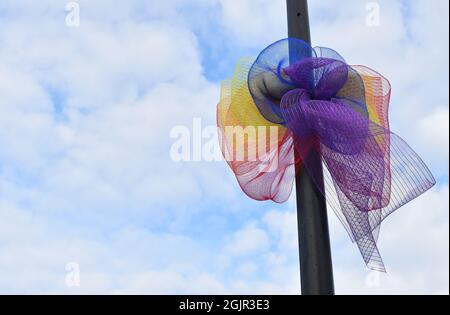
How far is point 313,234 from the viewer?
276 centimetres

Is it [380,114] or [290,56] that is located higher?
[290,56]

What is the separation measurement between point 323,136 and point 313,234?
0.47 metres

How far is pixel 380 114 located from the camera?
3.19 m

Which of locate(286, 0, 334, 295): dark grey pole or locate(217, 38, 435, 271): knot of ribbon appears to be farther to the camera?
locate(217, 38, 435, 271): knot of ribbon

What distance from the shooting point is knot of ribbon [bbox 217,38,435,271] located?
2879 millimetres

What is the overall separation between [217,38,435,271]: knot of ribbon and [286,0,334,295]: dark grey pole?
38 mm

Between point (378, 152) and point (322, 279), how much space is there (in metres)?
0.66

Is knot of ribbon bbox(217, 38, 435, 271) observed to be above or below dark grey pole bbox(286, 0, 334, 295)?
above

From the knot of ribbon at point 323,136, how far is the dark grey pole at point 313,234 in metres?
0.04

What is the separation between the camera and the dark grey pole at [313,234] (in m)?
2.66

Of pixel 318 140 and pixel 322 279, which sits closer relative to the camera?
pixel 322 279
